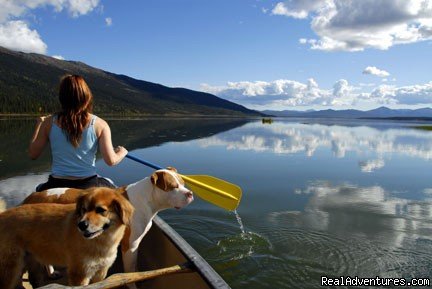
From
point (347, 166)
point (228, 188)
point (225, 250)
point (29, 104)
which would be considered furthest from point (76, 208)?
point (29, 104)

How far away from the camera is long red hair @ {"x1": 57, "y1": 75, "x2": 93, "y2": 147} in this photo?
216 inches

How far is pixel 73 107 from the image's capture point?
5559 millimetres

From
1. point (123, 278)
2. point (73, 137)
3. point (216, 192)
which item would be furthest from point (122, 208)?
point (216, 192)

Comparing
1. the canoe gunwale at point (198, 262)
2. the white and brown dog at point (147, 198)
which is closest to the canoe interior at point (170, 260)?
the canoe gunwale at point (198, 262)

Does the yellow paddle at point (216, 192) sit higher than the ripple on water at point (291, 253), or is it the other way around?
the yellow paddle at point (216, 192)

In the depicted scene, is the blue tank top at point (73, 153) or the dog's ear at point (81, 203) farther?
the blue tank top at point (73, 153)

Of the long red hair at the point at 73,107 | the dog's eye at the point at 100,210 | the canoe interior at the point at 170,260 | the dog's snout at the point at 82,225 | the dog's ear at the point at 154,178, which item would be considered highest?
the long red hair at the point at 73,107

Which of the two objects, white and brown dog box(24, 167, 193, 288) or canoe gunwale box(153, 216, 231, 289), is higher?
white and brown dog box(24, 167, 193, 288)

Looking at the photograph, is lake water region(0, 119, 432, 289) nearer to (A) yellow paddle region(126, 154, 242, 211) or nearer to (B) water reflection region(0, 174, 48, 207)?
(B) water reflection region(0, 174, 48, 207)

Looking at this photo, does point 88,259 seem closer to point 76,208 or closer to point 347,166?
point 76,208

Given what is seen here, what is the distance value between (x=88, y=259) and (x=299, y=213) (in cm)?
1041

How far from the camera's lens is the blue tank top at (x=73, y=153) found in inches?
223

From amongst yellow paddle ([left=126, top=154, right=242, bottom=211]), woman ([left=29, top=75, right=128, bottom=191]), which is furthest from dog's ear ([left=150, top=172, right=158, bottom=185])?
yellow paddle ([left=126, top=154, right=242, bottom=211])

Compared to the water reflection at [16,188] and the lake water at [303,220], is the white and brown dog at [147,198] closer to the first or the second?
the lake water at [303,220]
